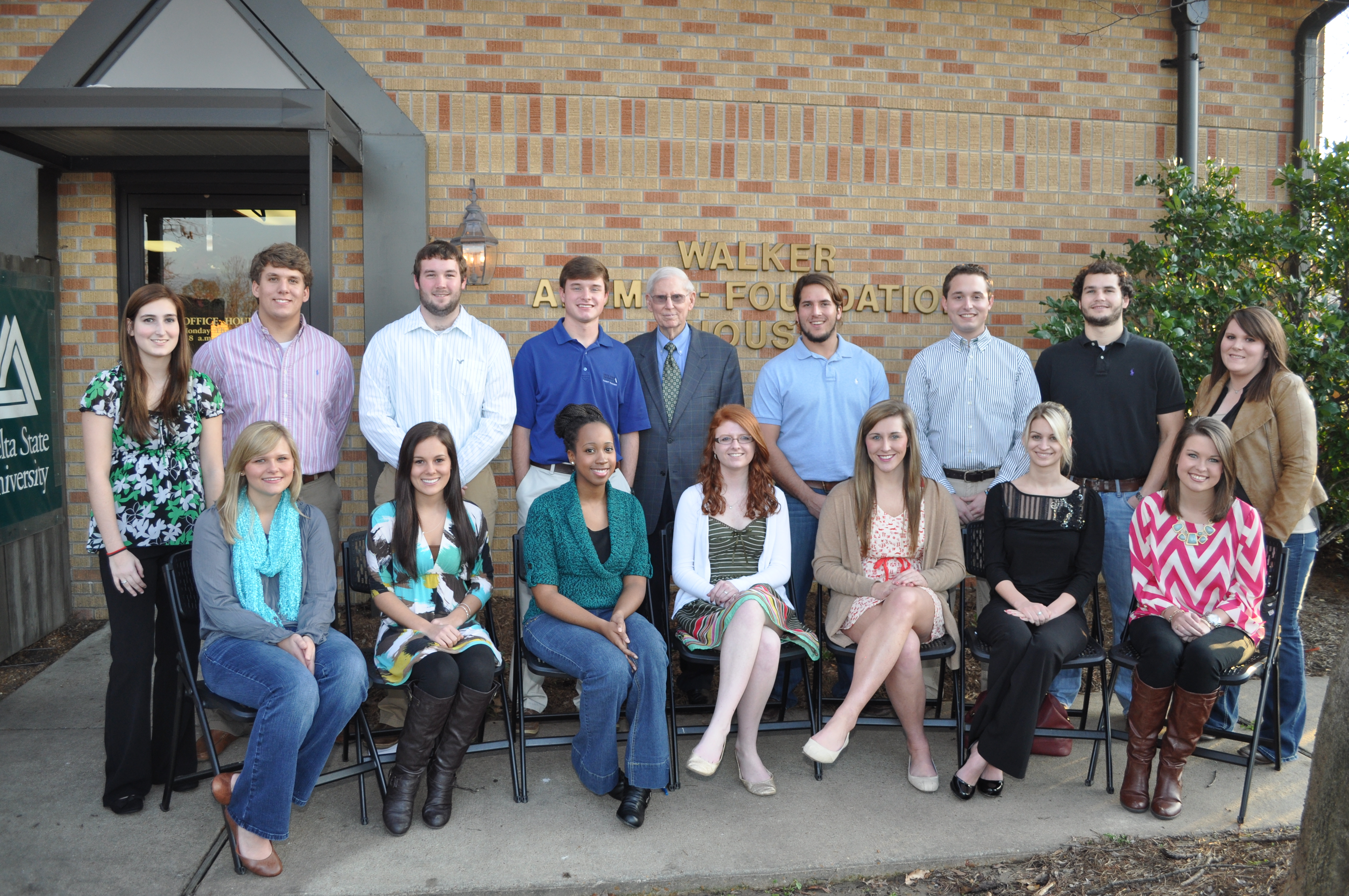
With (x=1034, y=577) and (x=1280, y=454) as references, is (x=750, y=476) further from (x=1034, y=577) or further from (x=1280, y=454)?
(x=1280, y=454)

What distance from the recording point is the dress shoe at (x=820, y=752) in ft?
11.0

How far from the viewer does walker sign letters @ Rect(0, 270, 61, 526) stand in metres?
4.68

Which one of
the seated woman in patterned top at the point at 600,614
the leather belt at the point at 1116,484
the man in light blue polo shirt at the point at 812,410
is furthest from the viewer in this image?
the man in light blue polo shirt at the point at 812,410

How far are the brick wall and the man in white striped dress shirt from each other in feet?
4.85

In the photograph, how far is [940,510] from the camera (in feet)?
12.2

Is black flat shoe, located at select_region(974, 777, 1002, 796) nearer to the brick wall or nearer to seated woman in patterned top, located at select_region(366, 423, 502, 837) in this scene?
seated woman in patterned top, located at select_region(366, 423, 502, 837)

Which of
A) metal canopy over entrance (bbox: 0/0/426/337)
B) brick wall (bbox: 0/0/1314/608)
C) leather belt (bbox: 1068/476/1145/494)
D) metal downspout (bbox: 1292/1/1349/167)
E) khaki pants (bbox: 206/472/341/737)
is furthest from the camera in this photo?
metal downspout (bbox: 1292/1/1349/167)

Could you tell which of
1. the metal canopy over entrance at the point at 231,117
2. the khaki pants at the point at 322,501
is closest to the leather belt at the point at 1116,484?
the khaki pants at the point at 322,501

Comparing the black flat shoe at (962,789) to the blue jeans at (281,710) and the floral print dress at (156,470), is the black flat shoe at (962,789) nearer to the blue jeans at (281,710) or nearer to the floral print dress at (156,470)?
the blue jeans at (281,710)

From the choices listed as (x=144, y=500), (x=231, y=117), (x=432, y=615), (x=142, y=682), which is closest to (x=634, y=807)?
(x=432, y=615)

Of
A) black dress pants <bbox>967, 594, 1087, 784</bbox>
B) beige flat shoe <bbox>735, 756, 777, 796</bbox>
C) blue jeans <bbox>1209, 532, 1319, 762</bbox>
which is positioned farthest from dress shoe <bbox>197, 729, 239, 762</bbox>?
blue jeans <bbox>1209, 532, 1319, 762</bbox>

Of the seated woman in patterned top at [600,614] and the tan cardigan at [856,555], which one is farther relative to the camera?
the tan cardigan at [856,555]

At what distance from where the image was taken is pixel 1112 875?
288cm

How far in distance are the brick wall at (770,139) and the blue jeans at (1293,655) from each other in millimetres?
2495
